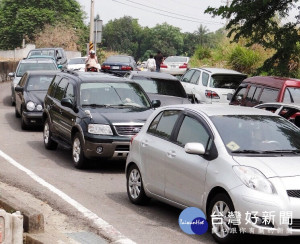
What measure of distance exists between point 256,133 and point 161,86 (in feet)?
37.3

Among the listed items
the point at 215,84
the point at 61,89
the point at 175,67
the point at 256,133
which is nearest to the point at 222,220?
the point at 256,133

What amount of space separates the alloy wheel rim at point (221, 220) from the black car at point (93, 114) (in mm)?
5435

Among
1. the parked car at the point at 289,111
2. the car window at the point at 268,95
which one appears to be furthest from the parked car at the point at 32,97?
the parked car at the point at 289,111

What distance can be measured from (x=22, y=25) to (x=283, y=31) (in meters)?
79.9

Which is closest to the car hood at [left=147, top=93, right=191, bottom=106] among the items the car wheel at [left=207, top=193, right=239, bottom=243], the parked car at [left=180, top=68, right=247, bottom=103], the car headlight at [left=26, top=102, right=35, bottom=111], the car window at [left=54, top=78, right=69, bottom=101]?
the car headlight at [left=26, top=102, right=35, bottom=111]

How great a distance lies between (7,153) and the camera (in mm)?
15711

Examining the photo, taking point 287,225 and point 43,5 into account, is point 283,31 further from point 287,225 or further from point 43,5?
point 43,5

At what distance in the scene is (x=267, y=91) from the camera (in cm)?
1702

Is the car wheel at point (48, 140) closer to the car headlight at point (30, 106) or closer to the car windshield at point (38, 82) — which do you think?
the car headlight at point (30, 106)

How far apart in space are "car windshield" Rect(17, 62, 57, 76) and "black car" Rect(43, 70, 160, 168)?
9305mm

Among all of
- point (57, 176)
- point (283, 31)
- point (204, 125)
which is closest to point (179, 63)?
point (283, 31)

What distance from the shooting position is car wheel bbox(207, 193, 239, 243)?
8062 millimetres

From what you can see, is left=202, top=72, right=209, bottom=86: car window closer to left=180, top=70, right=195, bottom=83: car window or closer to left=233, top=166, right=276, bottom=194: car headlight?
left=180, top=70, right=195, bottom=83: car window

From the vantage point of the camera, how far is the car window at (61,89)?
15977 millimetres
